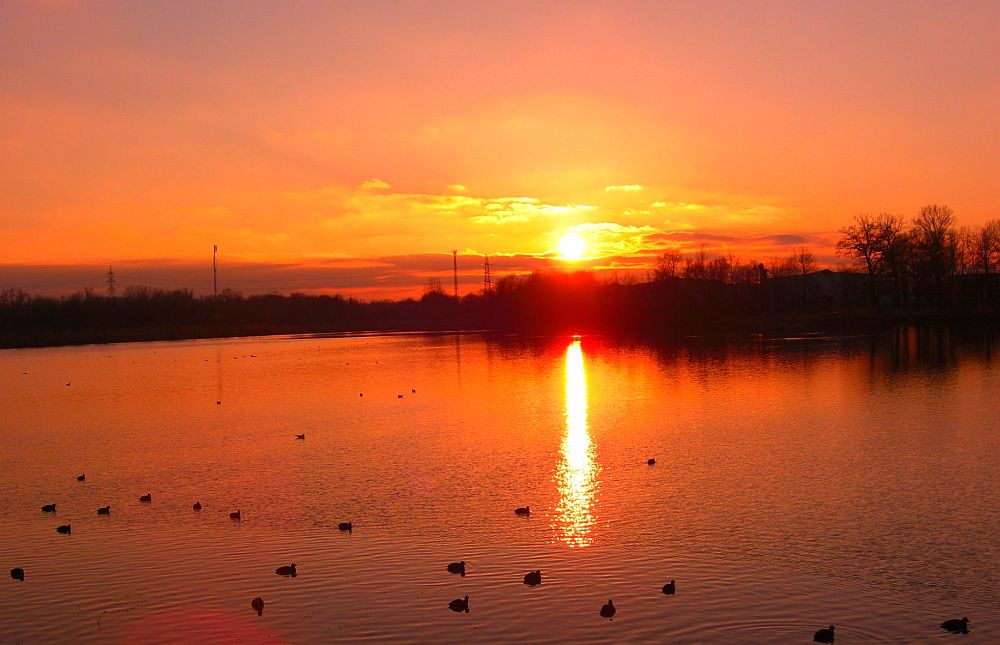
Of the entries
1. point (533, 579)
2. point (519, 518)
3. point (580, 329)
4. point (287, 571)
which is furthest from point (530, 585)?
point (580, 329)

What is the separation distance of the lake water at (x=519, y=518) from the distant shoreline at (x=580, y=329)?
4877cm

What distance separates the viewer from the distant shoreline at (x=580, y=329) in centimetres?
7969

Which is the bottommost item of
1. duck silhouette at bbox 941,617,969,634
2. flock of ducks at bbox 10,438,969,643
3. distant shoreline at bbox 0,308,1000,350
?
duck silhouette at bbox 941,617,969,634

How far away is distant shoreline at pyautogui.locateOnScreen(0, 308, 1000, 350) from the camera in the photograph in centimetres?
7969

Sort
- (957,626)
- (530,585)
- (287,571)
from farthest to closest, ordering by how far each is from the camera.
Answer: (287,571) < (530,585) < (957,626)

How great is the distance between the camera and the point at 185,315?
125 m

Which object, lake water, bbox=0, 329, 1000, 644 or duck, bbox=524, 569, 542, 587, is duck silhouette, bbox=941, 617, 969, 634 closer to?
lake water, bbox=0, 329, 1000, 644

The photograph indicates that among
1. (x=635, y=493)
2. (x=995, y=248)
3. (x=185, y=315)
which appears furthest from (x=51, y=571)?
(x=185, y=315)

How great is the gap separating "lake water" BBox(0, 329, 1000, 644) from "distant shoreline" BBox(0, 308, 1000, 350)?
48.8m

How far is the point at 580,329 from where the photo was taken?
339ft

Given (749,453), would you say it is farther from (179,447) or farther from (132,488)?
(179,447)

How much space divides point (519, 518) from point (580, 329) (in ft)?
297

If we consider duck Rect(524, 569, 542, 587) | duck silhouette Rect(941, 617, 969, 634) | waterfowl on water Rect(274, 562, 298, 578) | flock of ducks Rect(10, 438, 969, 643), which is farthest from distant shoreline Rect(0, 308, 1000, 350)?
duck silhouette Rect(941, 617, 969, 634)

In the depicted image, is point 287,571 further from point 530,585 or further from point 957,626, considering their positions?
point 957,626
